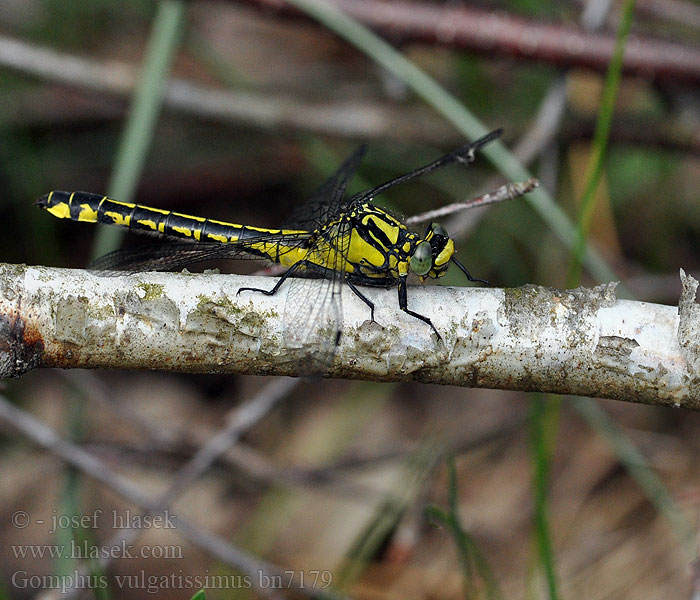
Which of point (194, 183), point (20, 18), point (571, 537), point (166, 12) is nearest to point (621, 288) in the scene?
point (571, 537)

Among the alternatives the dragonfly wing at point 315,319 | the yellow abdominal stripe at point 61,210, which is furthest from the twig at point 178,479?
the dragonfly wing at point 315,319

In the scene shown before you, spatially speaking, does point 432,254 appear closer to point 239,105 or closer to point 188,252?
point 188,252

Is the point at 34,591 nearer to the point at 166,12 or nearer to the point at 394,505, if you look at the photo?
the point at 394,505

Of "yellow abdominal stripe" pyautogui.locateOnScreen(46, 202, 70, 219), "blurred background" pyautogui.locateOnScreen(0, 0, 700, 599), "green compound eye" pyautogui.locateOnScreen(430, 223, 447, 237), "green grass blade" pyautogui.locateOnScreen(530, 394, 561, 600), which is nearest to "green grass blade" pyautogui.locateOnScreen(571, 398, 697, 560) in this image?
"blurred background" pyautogui.locateOnScreen(0, 0, 700, 599)

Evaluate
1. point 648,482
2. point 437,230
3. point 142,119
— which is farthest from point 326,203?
point 648,482

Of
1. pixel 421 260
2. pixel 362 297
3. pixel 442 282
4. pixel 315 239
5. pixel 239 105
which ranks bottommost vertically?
pixel 362 297

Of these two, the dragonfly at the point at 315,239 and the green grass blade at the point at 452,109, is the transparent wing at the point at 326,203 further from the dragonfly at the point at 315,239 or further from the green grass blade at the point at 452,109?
the green grass blade at the point at 452,109
